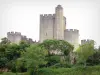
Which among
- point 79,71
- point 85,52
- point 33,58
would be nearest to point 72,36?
point 85,52

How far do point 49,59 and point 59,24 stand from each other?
23.1m

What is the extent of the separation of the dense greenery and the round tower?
1479 cm

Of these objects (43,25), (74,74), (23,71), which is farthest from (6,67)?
(43,25)

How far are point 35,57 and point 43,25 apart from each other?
95.1 ft

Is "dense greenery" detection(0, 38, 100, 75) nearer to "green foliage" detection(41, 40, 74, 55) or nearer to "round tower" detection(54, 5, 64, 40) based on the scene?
"green foliage" detection(41, 40, 74, 55)

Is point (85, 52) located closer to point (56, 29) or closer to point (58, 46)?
point (58, 46)

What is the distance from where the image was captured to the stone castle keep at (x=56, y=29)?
66.9 metres

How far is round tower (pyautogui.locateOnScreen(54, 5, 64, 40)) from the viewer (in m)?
66.9

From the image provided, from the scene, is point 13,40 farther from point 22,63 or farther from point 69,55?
point 22,63

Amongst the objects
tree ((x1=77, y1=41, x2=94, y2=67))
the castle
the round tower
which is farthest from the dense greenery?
the castle

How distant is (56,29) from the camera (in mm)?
67062

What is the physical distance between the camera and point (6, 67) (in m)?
43.2

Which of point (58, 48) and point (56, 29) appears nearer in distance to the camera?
point (58, 48)

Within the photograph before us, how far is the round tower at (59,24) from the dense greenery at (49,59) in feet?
48.5
